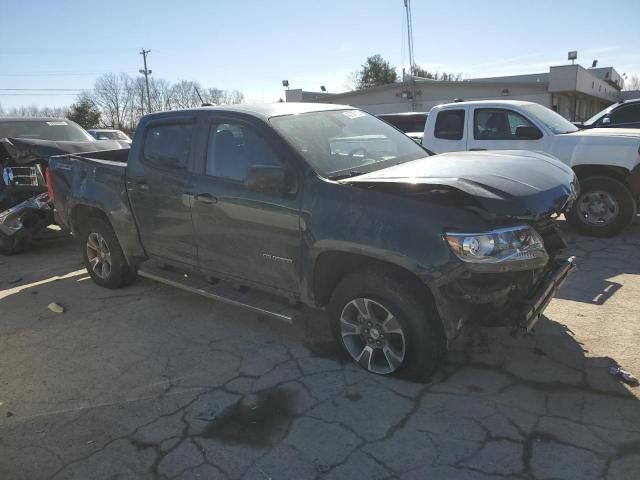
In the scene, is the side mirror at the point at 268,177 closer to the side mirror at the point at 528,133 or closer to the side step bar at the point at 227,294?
the side step bar at the point at 227,294

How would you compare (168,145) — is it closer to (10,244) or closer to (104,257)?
(104,257)

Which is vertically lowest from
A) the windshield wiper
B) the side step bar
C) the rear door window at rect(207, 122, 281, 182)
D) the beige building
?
the side step bar

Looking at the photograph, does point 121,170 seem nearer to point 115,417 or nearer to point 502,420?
point 115,417

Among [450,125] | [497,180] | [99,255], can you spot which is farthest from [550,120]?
[99,255]

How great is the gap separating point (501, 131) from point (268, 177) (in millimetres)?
5600

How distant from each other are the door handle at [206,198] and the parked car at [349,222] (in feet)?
0.04

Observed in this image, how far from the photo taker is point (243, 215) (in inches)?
154

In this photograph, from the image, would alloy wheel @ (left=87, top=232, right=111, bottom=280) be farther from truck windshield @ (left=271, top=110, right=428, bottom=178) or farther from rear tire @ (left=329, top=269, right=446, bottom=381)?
rear tire @ (left=329, top=269, right=446, bottom=381)

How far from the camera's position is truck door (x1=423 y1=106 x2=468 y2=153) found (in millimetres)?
8242

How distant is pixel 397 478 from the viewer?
261 centimetres

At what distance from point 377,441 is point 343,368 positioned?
2.88 feet

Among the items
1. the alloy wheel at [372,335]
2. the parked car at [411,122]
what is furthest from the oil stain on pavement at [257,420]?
the parked car at [411,122]

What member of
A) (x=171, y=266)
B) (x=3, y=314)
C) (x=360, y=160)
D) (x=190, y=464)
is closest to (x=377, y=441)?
(x=190, y=464)

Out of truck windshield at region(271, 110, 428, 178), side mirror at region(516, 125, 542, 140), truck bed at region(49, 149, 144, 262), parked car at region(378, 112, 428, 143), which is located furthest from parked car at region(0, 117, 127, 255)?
parked car at region(378, 112, 428, 143)
